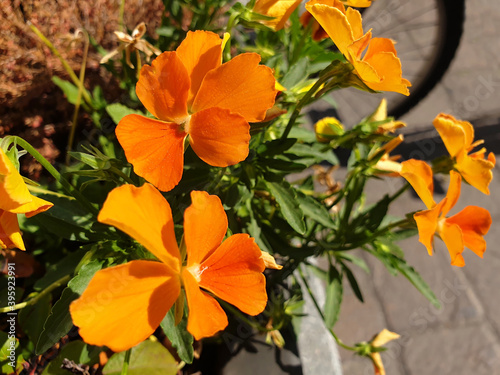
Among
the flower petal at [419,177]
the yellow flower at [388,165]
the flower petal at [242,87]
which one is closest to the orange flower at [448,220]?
the flower petal at [419,177]

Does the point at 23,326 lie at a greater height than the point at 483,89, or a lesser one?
greater

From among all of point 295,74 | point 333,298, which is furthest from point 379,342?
point 295,74

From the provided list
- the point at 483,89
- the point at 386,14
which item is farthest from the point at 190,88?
the point at 386,14

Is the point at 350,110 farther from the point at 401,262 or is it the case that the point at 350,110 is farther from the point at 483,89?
the point at 401,262

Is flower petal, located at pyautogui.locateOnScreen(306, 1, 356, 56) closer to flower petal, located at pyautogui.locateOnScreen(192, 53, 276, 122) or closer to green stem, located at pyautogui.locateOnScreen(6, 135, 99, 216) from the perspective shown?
flower petal, located at pyautogui.locateOnScreen(192, 53, 276, 122)

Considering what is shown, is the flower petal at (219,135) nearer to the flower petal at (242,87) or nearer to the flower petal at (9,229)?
the flower petal at (242,87)

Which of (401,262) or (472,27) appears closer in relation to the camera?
(401,262)

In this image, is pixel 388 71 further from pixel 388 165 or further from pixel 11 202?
pixel 11 202
